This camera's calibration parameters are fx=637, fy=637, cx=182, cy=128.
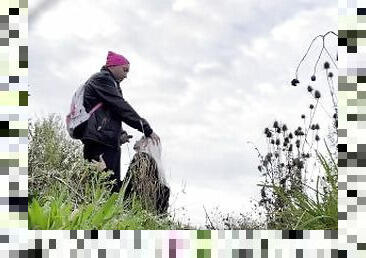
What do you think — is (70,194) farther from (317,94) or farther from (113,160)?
(317,94)

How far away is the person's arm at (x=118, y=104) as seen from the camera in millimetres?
4773

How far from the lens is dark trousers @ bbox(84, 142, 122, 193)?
4855mm

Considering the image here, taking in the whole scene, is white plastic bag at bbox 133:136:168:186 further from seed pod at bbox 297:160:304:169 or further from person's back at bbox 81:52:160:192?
seed pod at bbox 297:160:304:169

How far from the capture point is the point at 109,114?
4816 millimetres

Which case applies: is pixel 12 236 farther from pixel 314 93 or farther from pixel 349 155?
pixel 314 93

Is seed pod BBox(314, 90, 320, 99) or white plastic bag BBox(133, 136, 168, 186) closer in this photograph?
seed pod BBox(314, 90, 320, 99)

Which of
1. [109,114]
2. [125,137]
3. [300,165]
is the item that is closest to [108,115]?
[109,114]

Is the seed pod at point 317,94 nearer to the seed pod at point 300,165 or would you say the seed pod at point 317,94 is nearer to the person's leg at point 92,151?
the seed pod at point 300,165

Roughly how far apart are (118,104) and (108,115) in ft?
0.38

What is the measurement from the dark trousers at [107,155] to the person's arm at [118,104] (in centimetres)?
26

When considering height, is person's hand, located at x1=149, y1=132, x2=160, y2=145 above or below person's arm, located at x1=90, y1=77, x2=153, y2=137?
below

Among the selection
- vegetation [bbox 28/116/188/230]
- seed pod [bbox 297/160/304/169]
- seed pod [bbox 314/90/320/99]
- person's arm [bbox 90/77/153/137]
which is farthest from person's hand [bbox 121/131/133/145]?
seed pod [bbox 314/90/320/99]

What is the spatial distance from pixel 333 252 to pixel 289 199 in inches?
66.0

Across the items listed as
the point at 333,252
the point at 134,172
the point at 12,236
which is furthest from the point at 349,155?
the point at 134,172
